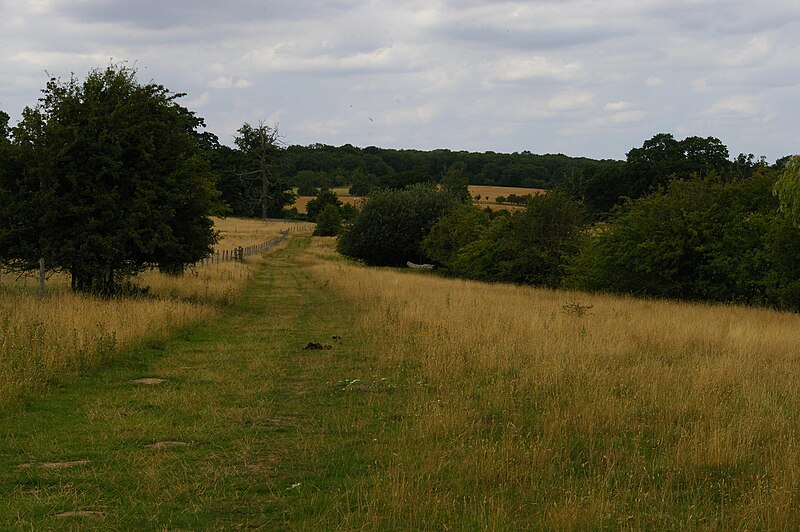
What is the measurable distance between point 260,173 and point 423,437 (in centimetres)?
10481

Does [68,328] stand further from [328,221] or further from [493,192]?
[493,192]

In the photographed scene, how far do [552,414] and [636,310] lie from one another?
49.5 ft

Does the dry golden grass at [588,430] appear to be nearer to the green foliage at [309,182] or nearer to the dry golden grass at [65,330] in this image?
the dry golden grass at [65,330]

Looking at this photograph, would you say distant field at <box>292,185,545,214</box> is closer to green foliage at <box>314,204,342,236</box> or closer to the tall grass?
green foliage at <box>314,204,342,236</box>

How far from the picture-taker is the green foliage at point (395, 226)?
2491 inches

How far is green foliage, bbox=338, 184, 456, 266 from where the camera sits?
208ft

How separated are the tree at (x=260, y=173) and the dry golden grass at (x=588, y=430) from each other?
9264 cm

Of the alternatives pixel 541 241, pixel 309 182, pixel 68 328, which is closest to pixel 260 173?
pixel 309 182

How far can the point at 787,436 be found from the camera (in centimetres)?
796

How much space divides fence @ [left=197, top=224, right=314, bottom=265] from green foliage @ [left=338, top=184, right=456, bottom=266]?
822 centimetres

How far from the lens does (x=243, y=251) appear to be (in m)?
58.3

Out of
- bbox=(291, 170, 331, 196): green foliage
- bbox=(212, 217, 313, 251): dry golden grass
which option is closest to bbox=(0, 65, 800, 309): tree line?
bbox=(212, 217, 313, 251): dry golden grass

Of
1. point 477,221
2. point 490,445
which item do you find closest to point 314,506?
point 490,445

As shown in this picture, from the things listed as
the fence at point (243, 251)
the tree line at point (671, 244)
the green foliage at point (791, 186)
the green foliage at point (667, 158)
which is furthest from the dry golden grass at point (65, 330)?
the green foliage at point (667, 158)
